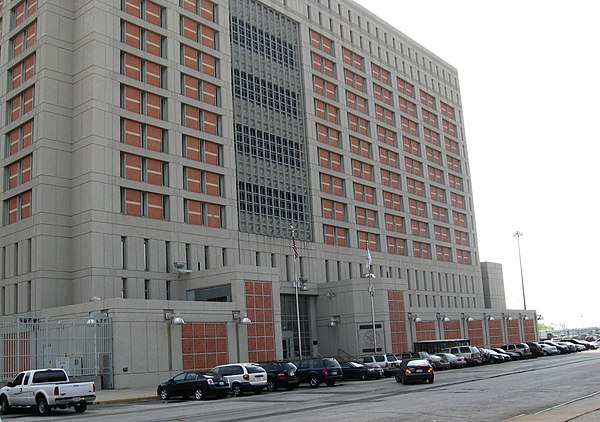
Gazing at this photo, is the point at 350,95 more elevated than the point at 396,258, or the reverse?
the point at 350,95

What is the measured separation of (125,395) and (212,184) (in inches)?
1162

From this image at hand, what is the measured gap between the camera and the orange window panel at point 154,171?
61.3 metres

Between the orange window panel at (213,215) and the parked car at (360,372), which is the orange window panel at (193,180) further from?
the parked car at (360,372)

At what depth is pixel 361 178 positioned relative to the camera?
86438 millimetres

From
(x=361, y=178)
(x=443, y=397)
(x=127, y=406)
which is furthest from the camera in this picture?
(x=361, y=178)

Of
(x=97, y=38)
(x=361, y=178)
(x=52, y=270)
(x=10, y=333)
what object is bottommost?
(x=10, y=333)

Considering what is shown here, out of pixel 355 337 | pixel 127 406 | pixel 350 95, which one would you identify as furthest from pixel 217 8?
pixel 127 406

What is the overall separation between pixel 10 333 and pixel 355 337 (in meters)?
34.3

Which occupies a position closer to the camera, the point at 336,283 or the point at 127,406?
the point at 127,406

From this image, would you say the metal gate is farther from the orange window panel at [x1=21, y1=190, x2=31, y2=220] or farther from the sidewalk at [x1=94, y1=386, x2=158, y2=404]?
the orange window panel at [x1=21, y1=190, x2=31, y2=220]

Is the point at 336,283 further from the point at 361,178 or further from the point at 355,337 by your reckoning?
the point at 361,178

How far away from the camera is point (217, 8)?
235 feet

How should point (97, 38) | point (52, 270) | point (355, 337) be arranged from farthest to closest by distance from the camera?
point (355, 337) → point (97, 38) → point (52, 270)

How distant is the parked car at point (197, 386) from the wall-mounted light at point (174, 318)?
40.7ft
